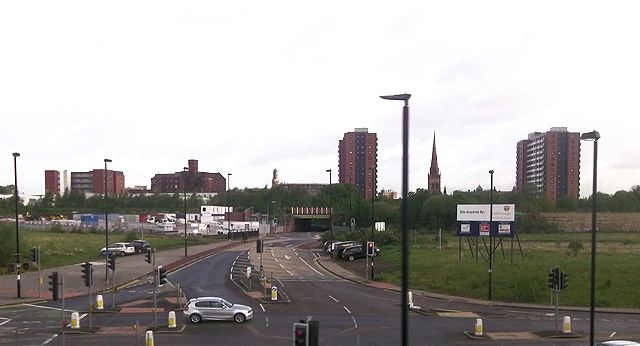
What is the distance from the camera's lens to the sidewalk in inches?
1577

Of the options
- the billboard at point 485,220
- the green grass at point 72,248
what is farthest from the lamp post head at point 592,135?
the green grass at point 72,248

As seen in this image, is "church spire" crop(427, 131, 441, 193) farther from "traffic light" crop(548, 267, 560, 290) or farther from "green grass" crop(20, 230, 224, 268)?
"traffic light" crop(548, 267, 560, 290)

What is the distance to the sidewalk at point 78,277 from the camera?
40062mm

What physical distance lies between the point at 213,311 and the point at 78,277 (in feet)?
78.0

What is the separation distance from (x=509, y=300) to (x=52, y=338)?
28180 mm

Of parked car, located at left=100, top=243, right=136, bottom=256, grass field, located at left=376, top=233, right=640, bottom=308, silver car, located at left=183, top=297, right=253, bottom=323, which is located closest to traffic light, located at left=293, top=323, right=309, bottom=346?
silver car, located at left=183, top=297, right=253, bottom=323

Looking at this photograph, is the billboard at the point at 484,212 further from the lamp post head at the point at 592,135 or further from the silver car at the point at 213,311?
the lamp post head at the point at 592,135

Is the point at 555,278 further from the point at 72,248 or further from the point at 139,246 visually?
the point at 72,248

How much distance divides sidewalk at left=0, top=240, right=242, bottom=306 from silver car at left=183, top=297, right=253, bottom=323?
1447 cm

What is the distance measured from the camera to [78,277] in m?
48.5

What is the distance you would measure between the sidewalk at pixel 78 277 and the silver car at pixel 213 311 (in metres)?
14.5

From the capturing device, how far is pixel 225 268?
183 ft

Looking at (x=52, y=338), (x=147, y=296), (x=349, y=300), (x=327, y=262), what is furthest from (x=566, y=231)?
(x=52, y=338)

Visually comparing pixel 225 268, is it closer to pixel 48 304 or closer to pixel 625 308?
pixel 48 304
